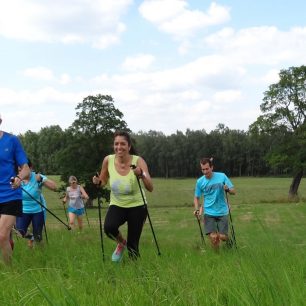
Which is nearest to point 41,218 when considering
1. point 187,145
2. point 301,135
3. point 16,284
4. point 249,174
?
point 16,284

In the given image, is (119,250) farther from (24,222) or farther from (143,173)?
(24,222)

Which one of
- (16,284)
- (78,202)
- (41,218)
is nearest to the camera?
(16,284)

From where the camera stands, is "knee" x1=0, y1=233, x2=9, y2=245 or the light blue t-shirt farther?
the light blue t-shirt

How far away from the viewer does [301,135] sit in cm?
4928

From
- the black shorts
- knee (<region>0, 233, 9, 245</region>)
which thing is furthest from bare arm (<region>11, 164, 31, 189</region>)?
knee (<region>0, 233, 9, 245</region>)

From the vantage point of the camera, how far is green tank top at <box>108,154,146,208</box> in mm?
6707

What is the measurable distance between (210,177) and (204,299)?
6.90 m

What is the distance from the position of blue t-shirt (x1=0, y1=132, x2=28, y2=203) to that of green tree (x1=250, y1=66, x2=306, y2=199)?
152 feet

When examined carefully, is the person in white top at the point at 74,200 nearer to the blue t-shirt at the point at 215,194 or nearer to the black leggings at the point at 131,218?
the blue t-shirt at the point at 215,194

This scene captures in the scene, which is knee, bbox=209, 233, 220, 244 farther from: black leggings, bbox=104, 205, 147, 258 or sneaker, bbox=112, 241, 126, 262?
sneaker, bbox=112, 241, 126, 262

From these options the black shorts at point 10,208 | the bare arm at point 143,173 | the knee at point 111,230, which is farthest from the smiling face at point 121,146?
the black shorts at point 10,208

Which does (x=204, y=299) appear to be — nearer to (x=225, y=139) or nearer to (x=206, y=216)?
(x=206, y=216)

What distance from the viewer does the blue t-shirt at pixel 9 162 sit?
6141mm

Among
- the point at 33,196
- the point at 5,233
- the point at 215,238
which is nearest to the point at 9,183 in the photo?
the point at 5,233
